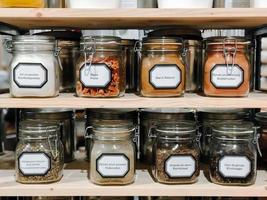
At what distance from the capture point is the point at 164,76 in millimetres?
1117

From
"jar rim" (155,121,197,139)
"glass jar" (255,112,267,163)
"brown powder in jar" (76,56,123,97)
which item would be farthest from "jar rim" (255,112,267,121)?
"brown powder in jar" (76,56,123,97)

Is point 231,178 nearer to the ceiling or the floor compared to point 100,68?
nearer to the floor

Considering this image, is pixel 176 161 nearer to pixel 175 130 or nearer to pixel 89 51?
pixel 175 130

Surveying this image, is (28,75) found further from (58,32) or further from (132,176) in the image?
(132,176)

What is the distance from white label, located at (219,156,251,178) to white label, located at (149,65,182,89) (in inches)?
10.0

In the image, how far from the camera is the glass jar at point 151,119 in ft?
4.22

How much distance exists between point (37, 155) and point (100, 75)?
29 centimetres

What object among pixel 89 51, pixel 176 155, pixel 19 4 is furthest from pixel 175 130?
pixel 19 4

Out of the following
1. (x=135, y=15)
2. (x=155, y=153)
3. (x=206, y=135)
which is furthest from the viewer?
(x=206, y=135)

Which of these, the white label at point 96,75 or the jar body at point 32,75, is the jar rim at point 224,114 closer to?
the white label at point 96,75

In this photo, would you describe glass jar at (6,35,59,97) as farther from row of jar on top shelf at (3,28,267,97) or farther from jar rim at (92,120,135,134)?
jar rim at (92,120,135,134)

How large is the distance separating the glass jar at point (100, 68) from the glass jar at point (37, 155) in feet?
0.51

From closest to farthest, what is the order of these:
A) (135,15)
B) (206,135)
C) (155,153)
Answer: (135,15) < (155,153) < (206,135)

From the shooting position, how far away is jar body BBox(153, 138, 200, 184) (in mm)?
1139
